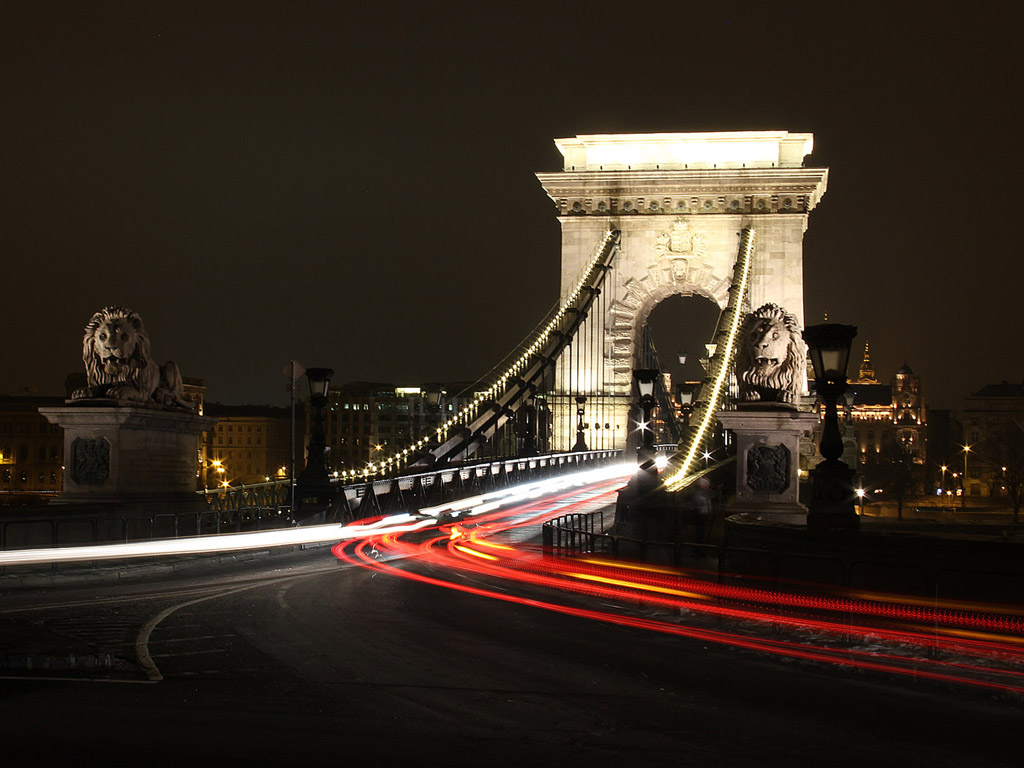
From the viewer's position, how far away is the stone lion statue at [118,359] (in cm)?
1977

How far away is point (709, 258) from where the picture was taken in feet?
192

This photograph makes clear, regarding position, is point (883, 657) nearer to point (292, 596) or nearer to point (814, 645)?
point (814, 645)

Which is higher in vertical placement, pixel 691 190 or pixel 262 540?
pixel 691 190

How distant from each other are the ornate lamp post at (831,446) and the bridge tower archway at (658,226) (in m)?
41.5

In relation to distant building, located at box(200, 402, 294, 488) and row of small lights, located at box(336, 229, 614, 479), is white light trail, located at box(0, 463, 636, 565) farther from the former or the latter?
distant building, located at box(200, 402, 294, 488)

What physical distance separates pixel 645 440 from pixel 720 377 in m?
14.9

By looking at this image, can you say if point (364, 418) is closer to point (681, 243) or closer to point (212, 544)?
point (681, 243)

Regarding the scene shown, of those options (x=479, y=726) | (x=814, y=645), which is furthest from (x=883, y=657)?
(x=479, y=726)

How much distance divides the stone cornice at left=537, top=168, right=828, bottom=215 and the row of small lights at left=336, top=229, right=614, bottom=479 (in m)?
1.88

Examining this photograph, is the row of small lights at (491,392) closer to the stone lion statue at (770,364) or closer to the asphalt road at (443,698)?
the stone lion statue at (770,364)

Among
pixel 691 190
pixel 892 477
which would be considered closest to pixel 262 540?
pixel 691 190

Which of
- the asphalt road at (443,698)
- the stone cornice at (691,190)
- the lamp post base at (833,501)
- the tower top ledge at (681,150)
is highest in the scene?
the tower top ledge at (681,150)

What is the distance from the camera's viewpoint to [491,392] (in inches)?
1778

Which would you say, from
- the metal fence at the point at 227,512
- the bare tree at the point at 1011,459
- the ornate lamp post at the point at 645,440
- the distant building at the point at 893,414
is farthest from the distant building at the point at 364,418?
the ornate lamp post at the point at 645,440
